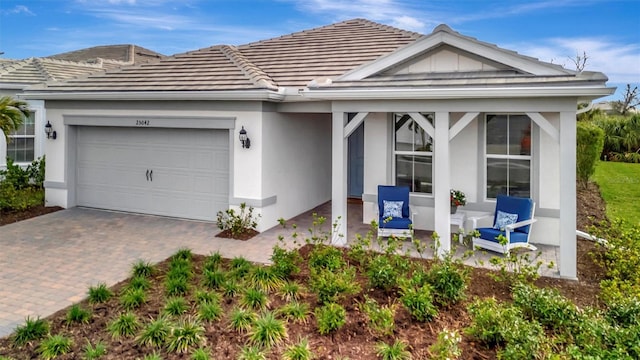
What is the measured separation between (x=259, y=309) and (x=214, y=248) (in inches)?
136

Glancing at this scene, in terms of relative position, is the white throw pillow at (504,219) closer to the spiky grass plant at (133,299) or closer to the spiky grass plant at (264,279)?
the spiky grass plant at (264,279)

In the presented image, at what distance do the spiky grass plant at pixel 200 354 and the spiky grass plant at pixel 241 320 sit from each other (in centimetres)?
54

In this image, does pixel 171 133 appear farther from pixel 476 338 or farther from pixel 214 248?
pixel 476 338

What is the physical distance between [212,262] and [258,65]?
261 inches

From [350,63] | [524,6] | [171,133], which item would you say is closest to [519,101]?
[350,63]

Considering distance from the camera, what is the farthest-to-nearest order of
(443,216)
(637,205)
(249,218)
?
(637,205), (249,218), (443,216)

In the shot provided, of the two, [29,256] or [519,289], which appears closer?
[519,289]

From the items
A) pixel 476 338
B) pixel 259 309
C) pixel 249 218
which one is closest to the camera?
pixel 476 338

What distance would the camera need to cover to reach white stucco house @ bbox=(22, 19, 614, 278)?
305 inches

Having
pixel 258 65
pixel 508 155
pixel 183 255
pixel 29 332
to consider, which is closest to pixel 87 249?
pixel 183 255

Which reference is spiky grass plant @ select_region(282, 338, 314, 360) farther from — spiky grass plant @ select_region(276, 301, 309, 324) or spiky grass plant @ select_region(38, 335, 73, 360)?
spiky grass plant @ select_region(38, 335, 73, 360)

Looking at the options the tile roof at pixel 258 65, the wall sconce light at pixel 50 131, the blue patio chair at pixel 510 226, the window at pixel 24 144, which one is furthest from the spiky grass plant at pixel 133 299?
the window at pixel 24 144

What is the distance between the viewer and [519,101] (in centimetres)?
736

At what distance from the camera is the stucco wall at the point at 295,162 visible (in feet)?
33.4
